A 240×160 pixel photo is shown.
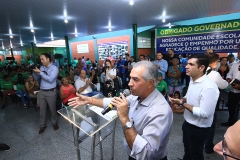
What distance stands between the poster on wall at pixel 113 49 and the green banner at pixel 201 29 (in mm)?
6904

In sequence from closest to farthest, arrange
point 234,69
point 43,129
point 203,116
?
point 203,116 < point 234,69 < point 43,129

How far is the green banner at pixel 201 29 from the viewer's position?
162 inches

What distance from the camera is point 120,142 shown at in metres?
2.76

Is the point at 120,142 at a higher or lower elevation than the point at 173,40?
lower

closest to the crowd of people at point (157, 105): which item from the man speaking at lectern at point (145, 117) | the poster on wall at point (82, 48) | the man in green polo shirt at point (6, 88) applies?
the man speaking at lectern at point (145, 117)

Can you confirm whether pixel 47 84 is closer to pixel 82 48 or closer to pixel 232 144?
pixel 232 144

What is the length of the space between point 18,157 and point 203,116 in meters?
3.06

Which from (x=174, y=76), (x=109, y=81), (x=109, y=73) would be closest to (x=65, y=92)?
(x=109, y=81)

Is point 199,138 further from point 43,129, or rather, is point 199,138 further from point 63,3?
point 63,3

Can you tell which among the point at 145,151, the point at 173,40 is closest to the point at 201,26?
the point at 173,40

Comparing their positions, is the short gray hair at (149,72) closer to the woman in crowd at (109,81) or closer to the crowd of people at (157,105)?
the crowd of people at (157,105)

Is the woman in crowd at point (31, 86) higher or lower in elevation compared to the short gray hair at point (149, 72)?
lower

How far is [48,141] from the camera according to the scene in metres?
2.90

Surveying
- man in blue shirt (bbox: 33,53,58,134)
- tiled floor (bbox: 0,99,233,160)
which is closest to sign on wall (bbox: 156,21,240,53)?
tiled floor (bbox: 0,99,233,160)
